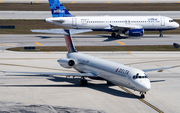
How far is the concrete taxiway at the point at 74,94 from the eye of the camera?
2658 cm

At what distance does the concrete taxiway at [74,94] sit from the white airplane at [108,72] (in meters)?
1.25

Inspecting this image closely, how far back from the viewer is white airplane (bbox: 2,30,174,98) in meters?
28.9

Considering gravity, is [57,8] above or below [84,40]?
above

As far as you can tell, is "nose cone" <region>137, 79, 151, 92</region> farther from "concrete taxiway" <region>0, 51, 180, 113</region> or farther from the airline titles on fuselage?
the airline titles on fuselage

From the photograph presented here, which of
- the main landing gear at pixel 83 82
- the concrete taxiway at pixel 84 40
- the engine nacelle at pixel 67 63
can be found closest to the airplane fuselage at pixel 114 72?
the engine nacelle at pixel 67 63

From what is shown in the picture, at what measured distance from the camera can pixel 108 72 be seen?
3209 centimetres

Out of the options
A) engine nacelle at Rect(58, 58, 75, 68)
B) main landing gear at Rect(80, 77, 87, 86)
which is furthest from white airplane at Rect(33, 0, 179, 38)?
A: main landing gear at Rect(80, 77, 87, 86)

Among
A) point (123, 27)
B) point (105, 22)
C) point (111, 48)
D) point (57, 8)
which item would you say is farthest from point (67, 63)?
point (57, 8)

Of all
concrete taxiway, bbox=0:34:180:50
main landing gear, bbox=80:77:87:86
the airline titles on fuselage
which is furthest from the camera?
concrete taxiway, bbox=0:34:180:50

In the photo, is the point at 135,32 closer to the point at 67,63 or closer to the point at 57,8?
the point at 57,8

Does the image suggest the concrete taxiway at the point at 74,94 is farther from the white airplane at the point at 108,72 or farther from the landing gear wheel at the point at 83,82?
the white airplane at the point at 108,72

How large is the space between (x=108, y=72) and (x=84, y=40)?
132 feet

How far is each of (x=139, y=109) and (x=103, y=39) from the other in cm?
4777

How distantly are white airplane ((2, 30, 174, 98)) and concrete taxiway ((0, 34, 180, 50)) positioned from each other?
87.3ft
